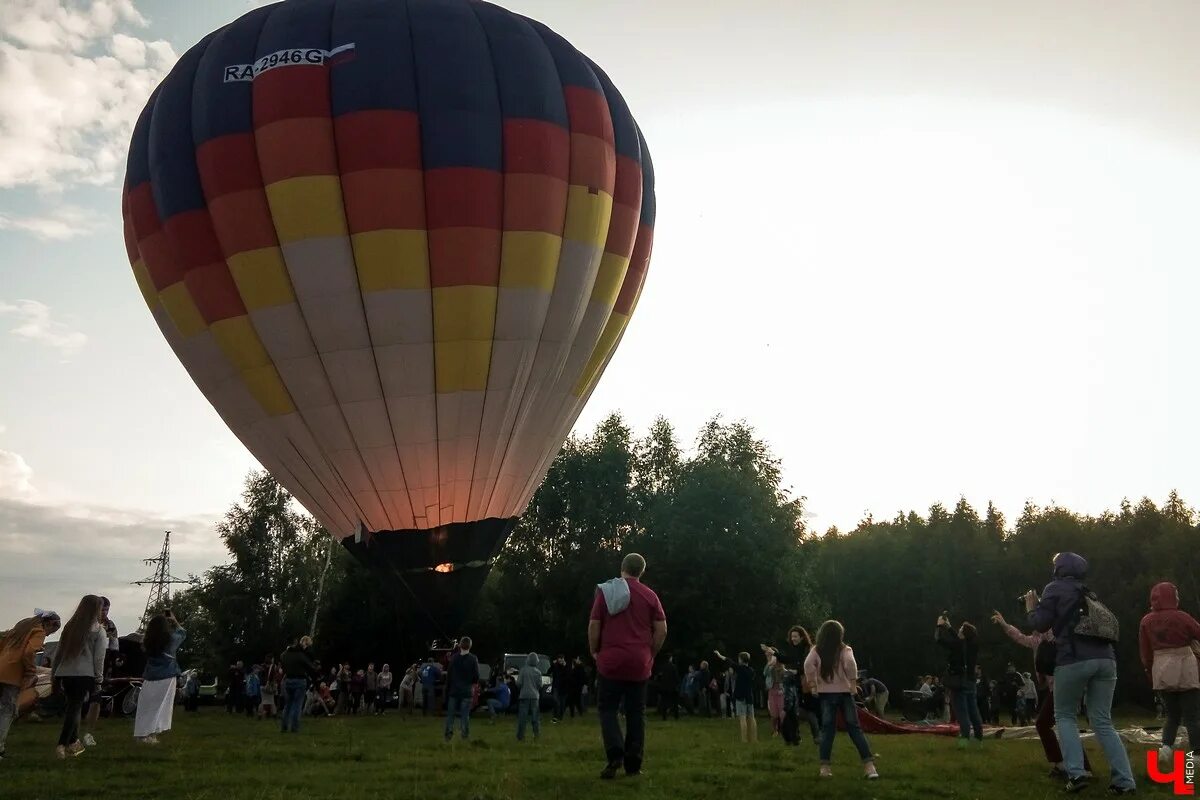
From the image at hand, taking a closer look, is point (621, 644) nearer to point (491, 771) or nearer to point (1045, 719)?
point (491, 771)

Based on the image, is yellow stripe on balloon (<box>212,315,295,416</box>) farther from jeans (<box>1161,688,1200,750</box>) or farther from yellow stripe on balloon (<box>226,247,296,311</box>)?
jeans (<box>1161,688,1200,750</box>)

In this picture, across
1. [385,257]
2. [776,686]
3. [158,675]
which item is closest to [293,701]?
[158,675]

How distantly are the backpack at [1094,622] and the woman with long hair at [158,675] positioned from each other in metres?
9.27

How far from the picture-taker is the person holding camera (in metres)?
12.7

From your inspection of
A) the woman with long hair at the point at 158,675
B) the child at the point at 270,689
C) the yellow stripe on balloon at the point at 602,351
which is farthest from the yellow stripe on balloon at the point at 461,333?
the child at the point at 270,689

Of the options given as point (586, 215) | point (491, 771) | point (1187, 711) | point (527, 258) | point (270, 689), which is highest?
point (586, 215)

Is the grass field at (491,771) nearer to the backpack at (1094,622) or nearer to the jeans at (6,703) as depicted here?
the jeans at (6,703)

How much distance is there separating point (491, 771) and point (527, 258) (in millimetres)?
11064

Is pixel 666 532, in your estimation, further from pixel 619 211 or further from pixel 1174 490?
pixel 1174 490

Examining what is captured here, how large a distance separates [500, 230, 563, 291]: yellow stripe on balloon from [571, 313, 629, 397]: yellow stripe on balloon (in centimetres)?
262

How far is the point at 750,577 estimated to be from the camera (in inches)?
1458

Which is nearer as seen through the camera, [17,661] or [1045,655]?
[1045,655]

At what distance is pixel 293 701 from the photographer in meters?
16.3

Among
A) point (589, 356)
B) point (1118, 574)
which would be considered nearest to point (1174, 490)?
point (1118, 574)
